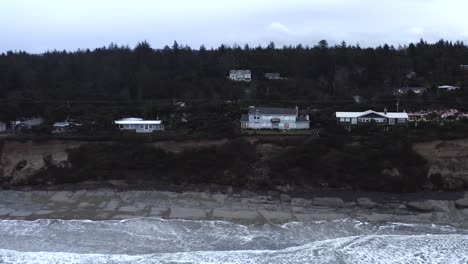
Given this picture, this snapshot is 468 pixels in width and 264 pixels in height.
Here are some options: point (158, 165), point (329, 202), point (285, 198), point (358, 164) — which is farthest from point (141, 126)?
point (329, 202)

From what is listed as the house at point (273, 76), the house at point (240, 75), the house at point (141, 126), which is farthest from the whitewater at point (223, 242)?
the house at point (273, 76)

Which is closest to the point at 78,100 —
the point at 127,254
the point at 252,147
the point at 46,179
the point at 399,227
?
the point at 46,179

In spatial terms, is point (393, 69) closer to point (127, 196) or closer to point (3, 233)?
point (127, 196)

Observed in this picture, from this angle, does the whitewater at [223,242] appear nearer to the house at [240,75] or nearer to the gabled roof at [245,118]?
the gabled roof at [245,118]

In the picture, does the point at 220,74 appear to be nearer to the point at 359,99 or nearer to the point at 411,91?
the point at 359,99

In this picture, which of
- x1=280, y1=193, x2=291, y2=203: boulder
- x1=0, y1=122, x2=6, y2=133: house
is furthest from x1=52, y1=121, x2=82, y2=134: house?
x1=280, y1=193, x2=291, y2=203: boulder

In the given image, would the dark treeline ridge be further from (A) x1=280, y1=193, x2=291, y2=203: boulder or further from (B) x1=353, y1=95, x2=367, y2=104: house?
(A) x1=280, y1=193, x2=291, y2=203: boulder
